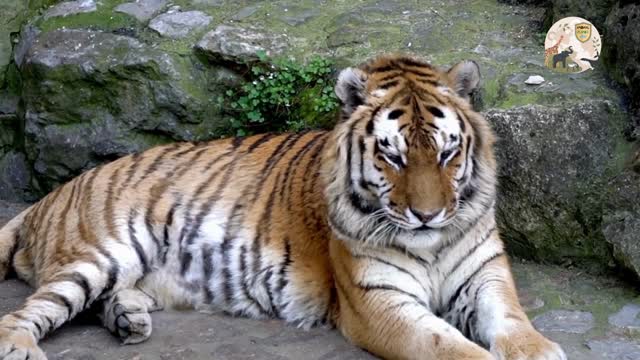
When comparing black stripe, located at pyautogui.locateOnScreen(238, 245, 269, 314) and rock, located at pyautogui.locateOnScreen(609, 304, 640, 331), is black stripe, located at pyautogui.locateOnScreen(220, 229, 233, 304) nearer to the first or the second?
black stripe, located at pyautogui.locateOnScreen(238, 245, 269, 314)

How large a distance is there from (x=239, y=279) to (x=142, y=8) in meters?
2.24

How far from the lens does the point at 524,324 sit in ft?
12.3

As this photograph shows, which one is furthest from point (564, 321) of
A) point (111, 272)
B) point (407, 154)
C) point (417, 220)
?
point (111, 272)

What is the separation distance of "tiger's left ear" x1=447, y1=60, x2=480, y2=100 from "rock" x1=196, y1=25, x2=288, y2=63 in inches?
66.8

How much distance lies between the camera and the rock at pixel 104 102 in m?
5.59

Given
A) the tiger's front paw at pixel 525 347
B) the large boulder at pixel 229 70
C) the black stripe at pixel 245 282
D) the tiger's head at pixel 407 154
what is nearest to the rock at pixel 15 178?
the large boulder at pixel 229 70

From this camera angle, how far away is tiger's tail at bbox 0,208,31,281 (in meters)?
4.78

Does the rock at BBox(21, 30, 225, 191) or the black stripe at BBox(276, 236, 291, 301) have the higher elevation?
the rock at BBox(21, 30, 225, 191)

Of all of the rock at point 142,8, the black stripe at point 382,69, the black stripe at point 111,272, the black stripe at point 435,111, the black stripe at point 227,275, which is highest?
the black stripe at point 382,69

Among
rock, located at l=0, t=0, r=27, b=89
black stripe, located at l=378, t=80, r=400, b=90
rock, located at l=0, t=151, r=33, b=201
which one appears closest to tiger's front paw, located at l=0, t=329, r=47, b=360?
black stripe, located at l=378, t=80, r=400, b=90

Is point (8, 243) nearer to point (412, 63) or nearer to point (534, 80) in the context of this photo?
point (412, 63)

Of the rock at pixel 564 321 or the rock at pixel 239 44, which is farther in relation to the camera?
the rock at pixel 239 44

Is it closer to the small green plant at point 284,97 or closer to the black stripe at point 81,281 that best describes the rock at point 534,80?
the small green plant at point 284,97

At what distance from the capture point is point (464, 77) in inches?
158
